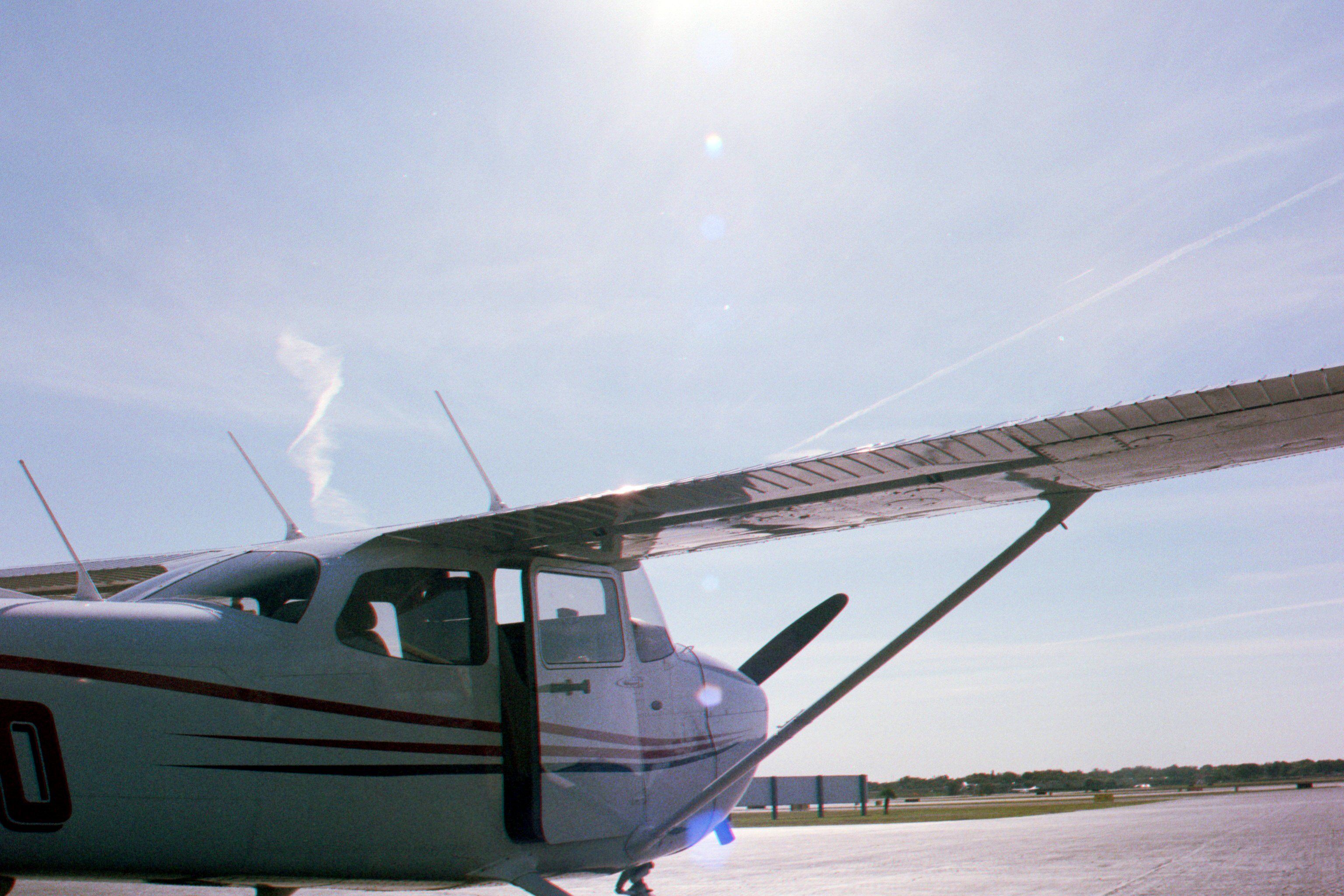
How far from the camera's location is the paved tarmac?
8273 millimetres

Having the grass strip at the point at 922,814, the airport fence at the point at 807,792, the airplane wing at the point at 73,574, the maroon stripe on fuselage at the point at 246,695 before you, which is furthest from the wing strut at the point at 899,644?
the airport fence at the point at 807,792

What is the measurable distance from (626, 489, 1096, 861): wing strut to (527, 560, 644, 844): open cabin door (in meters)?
0.28

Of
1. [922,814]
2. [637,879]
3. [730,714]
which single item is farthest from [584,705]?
[922,814]

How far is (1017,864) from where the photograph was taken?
10.9 metres

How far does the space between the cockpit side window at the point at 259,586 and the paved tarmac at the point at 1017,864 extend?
2234 millimetres

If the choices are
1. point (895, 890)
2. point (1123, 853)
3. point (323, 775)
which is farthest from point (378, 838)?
point (1123, 853)

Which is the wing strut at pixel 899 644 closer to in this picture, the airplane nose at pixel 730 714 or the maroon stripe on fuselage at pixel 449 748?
the maroon stripe on fuselage at pixel 449 748

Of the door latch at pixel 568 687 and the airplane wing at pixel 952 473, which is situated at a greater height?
the airplane wing at pixel 952 473

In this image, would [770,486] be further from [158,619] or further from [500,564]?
[158,619]

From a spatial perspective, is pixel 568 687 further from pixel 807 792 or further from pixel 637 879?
pixel 807 792

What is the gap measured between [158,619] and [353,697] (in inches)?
36.2

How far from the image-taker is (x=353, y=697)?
4.80 meters

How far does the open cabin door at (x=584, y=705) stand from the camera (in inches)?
220

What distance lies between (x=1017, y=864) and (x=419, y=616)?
8180mm
